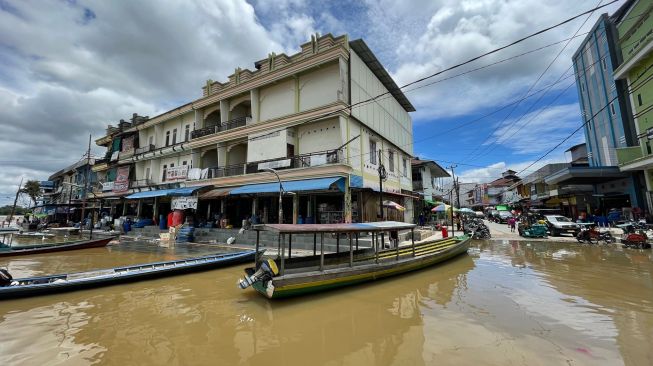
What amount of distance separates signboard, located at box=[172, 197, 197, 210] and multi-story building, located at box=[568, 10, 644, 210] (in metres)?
30.1

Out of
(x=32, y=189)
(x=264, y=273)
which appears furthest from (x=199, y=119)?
(x=32, y=189)

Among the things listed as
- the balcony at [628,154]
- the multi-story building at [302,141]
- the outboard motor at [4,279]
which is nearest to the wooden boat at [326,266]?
the multi-story building at [302,141]

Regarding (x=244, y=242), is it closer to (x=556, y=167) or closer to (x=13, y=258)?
(x=13, y=258)

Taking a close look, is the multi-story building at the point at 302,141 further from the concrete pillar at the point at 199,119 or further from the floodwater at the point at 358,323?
the floodwater at the point at 358,323

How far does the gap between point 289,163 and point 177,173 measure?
525 inches

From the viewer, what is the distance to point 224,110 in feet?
76.8

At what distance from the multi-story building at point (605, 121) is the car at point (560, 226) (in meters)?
5.35

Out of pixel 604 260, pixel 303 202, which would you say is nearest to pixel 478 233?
pixel 604 260

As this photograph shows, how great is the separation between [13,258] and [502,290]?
Answer: 22.6m

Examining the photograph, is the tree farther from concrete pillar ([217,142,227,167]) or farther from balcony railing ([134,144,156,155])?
concrete pillar ([217,142,227,167])

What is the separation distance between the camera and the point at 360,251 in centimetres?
1086

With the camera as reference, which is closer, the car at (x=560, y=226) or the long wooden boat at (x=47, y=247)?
the long wooden boat at (x=47, y=247)

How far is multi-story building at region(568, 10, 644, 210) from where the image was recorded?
883 inches

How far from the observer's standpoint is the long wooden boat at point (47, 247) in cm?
1517
